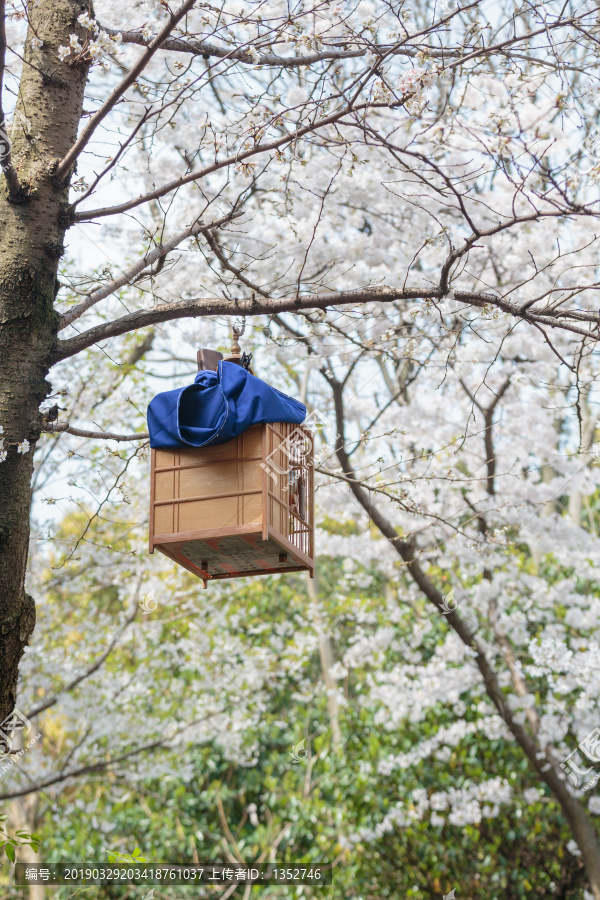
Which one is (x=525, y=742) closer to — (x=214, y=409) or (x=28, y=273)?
(x=214, y=409)

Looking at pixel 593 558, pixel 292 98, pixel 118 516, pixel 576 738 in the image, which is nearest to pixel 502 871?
pixel 576 738

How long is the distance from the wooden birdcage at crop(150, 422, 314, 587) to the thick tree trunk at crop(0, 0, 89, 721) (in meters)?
0.34

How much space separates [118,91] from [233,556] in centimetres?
121

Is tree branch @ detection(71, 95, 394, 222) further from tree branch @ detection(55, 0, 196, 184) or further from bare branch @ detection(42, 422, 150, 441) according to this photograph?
bare branch @ detection(42, 422, 150, 441)

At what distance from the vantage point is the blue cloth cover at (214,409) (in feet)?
6.94

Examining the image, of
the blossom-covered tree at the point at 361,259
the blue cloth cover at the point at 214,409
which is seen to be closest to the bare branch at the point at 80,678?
the blossom-covered tree at the point at 361,259

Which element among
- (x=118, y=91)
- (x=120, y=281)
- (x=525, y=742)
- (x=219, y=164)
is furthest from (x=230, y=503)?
(x=525, y=742)

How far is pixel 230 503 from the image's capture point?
2.12 meters

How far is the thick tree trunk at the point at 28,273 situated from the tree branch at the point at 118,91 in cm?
5

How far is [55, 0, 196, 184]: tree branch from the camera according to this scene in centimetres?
186

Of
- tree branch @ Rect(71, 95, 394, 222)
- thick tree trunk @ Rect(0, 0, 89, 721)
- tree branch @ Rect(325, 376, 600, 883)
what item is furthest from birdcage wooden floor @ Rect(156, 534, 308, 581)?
tree branch @ Rect(325, 376, 600, 883)

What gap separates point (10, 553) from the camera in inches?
78.2

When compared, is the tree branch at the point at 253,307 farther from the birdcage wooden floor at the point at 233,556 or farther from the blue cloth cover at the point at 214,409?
the birdcage wooden floor at the point at 233,556

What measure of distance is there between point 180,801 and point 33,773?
1464 mm
